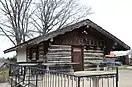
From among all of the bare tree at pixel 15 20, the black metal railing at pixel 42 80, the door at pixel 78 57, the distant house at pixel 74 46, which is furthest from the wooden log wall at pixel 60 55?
the bare tree at pixel 15 20

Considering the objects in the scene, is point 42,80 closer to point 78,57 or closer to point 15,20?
point 78,57

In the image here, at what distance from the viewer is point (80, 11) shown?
39344 mm

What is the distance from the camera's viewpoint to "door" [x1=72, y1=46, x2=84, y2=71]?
18219mm

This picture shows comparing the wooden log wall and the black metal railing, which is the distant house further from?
the black metal railing

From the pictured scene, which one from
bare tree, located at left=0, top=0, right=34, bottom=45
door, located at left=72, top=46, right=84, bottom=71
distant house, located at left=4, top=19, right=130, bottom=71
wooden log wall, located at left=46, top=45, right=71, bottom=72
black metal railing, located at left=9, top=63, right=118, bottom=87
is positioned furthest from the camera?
bare tree, located at left=0, top=0, right=34, bottom=45

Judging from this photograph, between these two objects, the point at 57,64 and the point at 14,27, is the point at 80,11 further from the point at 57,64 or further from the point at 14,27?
the point at 57,64

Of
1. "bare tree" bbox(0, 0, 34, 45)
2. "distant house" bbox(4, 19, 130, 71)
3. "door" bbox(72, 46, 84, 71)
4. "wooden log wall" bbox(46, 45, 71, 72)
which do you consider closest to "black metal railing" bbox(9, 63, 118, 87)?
"distant house" bbox(4, 19, 130, 71)

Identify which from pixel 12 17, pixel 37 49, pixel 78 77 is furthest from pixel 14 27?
pixel 78 77

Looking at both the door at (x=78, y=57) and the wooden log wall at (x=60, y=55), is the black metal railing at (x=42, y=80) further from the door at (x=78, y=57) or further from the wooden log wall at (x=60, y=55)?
the door at (x=78, y=57)

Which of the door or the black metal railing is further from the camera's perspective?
the door

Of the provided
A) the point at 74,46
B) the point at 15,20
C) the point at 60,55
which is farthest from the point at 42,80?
the point at 15,20

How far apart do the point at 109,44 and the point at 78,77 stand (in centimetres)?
1307

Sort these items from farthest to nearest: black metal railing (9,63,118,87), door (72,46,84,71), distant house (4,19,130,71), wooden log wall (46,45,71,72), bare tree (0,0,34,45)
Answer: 1. bare tree (0,0,34,45)
2. door (72,46,84,71)
3. wooden log wall (46,45,71,72)
4. distant house (4,19,130,71)
5. black metal railing (9,63,118,87)

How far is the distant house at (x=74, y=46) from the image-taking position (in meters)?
17.1
